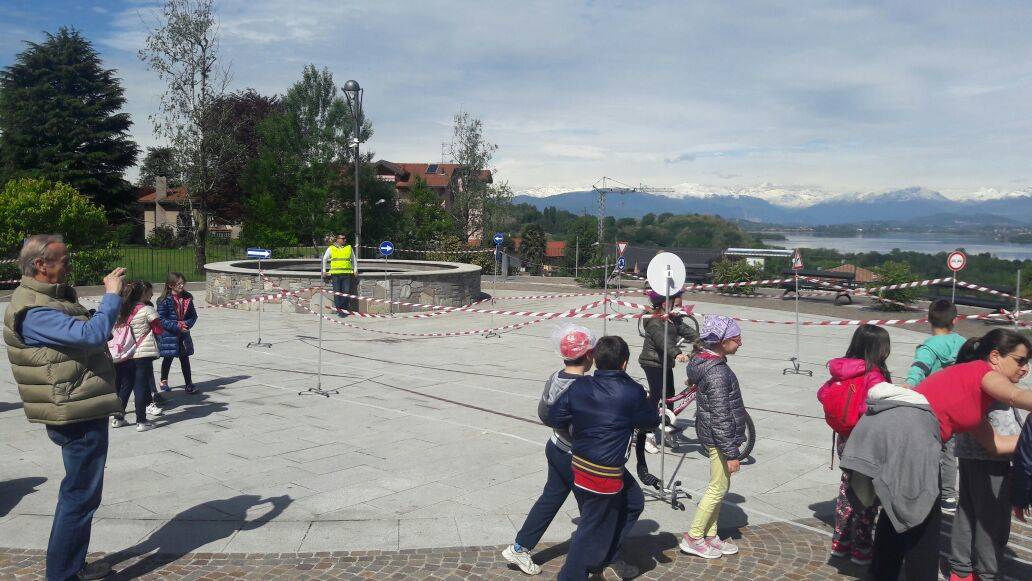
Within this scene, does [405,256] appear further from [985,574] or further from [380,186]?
[985,574]

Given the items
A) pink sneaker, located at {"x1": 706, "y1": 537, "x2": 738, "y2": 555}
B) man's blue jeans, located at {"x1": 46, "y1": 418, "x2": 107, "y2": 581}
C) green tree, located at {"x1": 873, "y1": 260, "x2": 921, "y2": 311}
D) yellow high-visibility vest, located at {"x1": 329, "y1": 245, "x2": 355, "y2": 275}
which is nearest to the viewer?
man's blue jeans, located at {"x1": 46, "y1": 418, "x2": 107, "y2": 581}

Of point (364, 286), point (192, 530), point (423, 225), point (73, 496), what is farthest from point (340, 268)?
point (423, 225)

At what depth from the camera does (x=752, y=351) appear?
13398 mm

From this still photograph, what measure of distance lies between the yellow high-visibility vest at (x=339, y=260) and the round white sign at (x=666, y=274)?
1066 cm

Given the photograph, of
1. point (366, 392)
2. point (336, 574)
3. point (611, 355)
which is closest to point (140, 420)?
point (366, 392)

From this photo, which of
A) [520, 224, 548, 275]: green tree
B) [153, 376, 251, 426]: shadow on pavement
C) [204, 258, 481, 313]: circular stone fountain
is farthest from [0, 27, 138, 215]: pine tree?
[153, 376, 251, 426]: shadow on pavement

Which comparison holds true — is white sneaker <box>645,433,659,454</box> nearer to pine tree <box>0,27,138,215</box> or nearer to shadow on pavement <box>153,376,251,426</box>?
shadow on pavement <box>153,376,251,426</box>

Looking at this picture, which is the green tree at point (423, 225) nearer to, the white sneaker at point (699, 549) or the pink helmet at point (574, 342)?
the white sneaker at point (699, 549)

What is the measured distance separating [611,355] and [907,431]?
5.08 feet

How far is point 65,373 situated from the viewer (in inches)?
154

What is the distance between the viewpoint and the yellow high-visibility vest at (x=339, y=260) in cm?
1634

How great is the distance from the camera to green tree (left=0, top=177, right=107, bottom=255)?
2177 centimetres

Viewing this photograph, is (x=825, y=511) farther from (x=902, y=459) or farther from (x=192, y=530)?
(x=192, y=530)

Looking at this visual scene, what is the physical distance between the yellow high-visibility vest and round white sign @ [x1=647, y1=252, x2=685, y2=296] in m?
10.7
